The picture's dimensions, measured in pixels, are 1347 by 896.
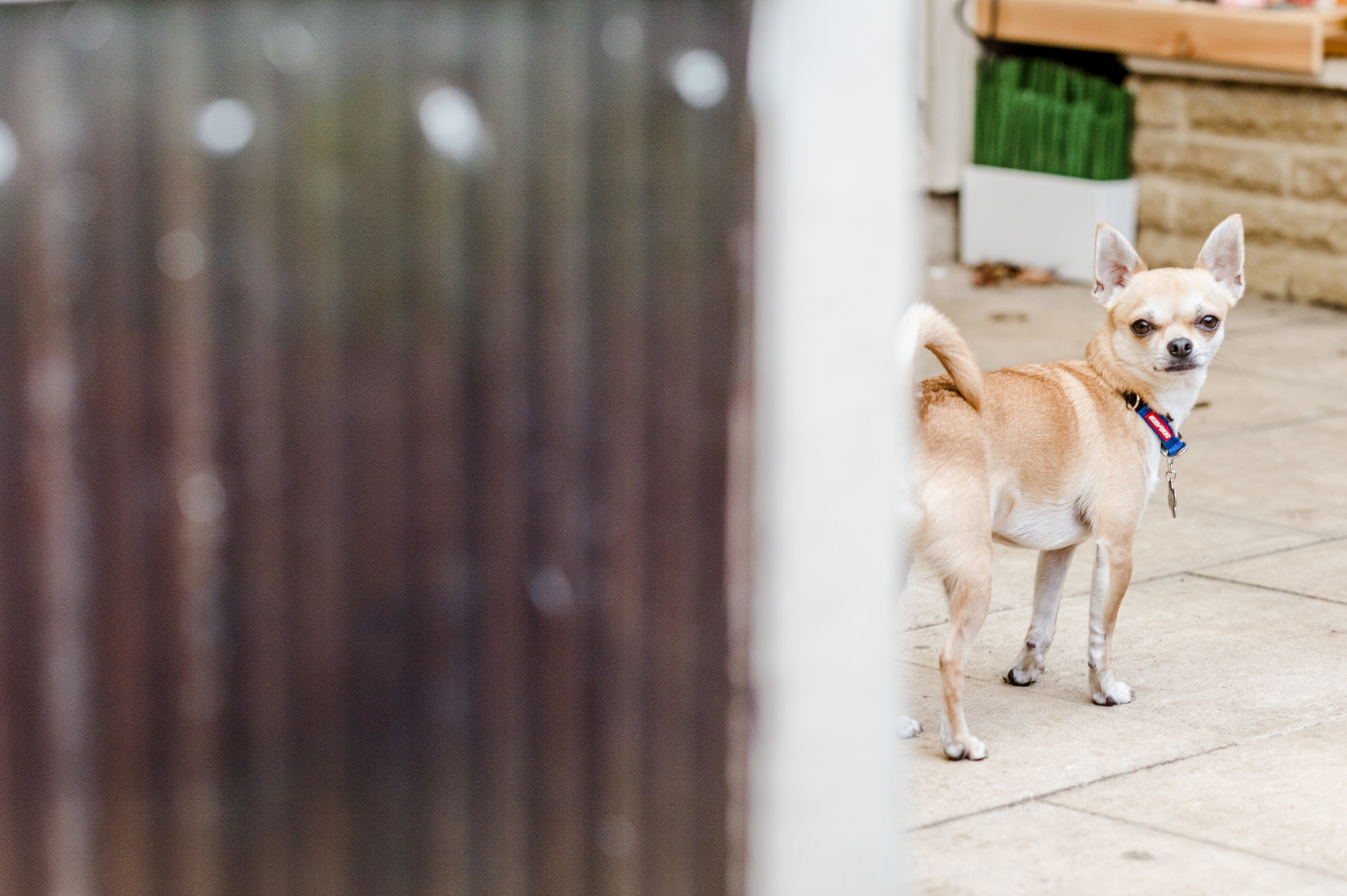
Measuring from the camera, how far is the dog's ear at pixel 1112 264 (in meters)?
4.64

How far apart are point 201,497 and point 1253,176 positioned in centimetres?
939

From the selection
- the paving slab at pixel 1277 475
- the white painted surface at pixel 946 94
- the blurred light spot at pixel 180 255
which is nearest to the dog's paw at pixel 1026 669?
the paving slab at pixel 1277 475

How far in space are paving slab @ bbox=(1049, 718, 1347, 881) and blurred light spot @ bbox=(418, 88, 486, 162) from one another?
224 cm

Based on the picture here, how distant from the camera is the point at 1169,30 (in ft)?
35.6

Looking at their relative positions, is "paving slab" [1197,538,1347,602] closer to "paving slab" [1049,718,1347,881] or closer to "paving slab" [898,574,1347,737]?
"paving slab" [898,574,1347,737]

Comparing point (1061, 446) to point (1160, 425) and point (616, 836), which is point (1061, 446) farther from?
point (616, 836)

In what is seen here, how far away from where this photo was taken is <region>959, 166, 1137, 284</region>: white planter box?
11227 millimetres

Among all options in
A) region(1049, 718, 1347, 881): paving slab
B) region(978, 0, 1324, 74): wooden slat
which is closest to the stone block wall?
region(978, 0, 1324, 74): wooden slat

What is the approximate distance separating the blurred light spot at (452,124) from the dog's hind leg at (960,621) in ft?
6.67

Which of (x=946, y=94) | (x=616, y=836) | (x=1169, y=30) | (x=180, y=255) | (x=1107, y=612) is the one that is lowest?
(x=1107, y=612)

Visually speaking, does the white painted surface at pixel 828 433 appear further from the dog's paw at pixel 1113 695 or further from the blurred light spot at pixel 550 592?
the dog's paw at pixel 1113 695

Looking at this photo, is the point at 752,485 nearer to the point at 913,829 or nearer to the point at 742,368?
the point at 742,368

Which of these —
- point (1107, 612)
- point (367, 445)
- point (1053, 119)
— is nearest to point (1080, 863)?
point (1107, 612)

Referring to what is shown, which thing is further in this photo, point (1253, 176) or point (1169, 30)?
point (1169, 30)
